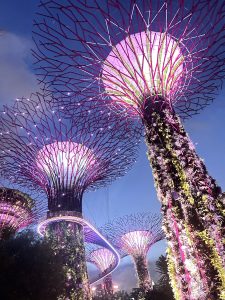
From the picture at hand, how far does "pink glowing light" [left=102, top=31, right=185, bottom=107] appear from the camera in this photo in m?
9.94

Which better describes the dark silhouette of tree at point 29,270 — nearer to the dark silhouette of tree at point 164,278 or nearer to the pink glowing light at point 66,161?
the pink glowing light at point 66,161

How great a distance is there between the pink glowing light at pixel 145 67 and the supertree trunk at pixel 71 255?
11547 mm

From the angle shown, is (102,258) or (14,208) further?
(102,258)

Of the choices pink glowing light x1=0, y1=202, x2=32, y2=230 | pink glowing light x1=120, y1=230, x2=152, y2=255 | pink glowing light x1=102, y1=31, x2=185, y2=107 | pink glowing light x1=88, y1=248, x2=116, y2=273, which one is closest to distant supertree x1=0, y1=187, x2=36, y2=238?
pink glowing light x1=0, y1=202, x2=32, y2=230

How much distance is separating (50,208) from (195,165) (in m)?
14.0

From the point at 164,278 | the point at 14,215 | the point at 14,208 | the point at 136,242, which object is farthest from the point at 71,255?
the point at 14,208

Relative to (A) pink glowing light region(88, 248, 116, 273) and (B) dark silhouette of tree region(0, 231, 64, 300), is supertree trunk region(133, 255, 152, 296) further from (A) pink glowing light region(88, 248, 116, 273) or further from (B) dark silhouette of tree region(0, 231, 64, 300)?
(B) dark silhouette of tree region(0, 231, 64, 300)

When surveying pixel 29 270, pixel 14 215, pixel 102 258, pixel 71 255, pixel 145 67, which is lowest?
pixel 29 270

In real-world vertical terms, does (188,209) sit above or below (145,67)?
below

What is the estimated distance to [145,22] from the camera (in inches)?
372

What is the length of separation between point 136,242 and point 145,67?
87.3 feet

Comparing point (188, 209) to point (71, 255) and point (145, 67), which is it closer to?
point (145, 67)

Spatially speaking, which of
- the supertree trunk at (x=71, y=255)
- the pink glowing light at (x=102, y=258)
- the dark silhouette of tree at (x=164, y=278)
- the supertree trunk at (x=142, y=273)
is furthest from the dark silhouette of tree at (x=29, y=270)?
the pink glowing light at (x=102, y=258)

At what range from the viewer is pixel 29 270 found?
15891 mm
